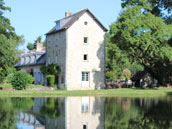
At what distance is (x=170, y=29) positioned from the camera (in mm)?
40844

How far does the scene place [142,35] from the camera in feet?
133

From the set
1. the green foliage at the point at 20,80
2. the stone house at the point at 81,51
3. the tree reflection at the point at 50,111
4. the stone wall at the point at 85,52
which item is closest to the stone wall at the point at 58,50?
the stone house at the point at 81,51

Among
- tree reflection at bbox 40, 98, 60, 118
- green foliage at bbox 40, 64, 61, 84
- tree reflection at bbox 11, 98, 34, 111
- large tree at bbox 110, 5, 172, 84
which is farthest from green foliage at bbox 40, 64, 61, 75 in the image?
tree reflection at bbox 40, 98, 60, 118

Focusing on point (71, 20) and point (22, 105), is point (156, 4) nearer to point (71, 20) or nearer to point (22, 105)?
point (71, 20)

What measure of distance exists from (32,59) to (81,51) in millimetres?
16650

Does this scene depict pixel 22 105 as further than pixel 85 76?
No

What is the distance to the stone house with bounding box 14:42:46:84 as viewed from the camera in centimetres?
5398

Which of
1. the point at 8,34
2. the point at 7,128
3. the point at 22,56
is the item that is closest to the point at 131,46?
the point at 8,34

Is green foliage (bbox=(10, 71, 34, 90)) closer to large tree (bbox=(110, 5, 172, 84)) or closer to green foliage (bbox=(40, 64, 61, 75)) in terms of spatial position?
green foliage (bbox=(40, 64, 61, 75))

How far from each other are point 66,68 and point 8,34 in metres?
9.86

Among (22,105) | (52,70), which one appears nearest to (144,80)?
(52,70)

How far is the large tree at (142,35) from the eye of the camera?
132 feet

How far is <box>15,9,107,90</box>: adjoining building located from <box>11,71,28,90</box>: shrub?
7878 mm

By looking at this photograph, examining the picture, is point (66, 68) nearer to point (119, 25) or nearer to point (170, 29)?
point (119, 25)
